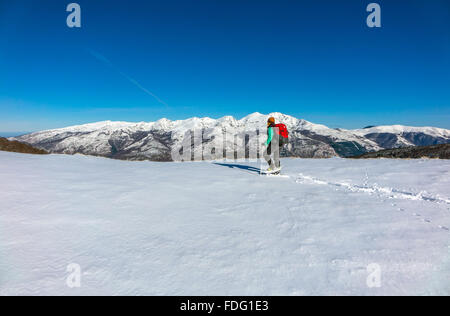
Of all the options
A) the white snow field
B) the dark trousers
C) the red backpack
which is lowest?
the white snow field

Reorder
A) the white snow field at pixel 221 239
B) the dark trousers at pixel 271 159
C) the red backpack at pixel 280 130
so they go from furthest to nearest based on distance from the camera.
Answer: the red backpack at pixel 280 130, the dark trousers at pixel 271 159, the white snow field at pixel 221 239

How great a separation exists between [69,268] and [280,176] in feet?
32.4

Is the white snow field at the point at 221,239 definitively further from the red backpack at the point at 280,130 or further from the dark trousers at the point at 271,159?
the red backpack at the point at 280,130

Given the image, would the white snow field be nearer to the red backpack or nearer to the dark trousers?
the dark trousers

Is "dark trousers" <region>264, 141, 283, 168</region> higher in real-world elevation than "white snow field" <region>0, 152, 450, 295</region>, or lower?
higher

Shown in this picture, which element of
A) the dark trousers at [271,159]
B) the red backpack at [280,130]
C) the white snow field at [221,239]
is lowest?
the white snow field at [221,239]

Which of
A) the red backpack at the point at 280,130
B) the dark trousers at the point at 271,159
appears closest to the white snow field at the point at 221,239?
the dark trousers at the point at 271,159

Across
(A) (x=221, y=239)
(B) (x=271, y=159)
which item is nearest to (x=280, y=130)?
(B) (x=271, y=159)

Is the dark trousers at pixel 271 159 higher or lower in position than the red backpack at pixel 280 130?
lower

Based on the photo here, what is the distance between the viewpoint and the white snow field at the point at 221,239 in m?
3.37

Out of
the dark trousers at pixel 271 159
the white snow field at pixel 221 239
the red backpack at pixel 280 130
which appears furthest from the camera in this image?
the red backpack at pixel 280 130

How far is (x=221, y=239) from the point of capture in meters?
4.76

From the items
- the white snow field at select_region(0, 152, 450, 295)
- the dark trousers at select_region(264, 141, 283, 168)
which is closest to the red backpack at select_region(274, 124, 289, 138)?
the dark trousers at select_region(264, 141, 283, 168)

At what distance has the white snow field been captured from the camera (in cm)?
337
